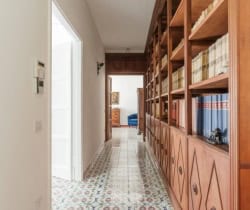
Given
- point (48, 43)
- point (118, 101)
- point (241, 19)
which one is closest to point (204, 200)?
point (241, 19)

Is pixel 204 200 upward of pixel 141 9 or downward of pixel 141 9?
downward

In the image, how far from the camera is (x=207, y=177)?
1546 mm

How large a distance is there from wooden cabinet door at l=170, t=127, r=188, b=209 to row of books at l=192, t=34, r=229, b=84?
0.57m

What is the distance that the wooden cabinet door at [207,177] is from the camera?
4.17 ft

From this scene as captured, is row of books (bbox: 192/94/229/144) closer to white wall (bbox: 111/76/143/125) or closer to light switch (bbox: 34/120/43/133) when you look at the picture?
light switch (bbox: 34/120/43/133)

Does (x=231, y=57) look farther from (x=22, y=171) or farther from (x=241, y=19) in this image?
(x=22, y=171)

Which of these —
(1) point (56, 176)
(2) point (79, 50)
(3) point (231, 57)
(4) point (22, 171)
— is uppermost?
(2) point (79, 50)

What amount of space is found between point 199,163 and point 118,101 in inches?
467

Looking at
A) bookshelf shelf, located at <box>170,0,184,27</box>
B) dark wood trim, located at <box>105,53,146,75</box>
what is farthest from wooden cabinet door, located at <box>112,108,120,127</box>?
bookshelf shelf, located at <box>170,0,184,27</box>

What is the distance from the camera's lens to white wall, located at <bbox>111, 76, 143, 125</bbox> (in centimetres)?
1354

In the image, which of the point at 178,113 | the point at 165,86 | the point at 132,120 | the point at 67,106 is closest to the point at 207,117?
the point at 178,113

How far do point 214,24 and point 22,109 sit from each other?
138 cm

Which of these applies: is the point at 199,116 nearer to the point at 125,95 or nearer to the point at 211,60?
the point at 211,60

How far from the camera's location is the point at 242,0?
1.10 meters
